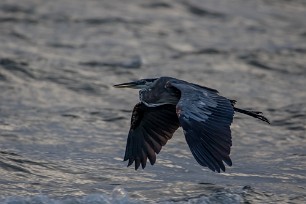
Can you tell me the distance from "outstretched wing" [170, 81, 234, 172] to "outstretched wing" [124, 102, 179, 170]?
1.52ft

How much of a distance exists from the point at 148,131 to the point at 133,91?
175 inches

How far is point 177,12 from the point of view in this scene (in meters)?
16.4

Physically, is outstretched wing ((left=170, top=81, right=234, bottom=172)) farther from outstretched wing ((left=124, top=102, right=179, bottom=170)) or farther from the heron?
outstretched wing ((left=124, top=102, right=179, bottom=170))

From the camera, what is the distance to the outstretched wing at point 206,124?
283 inches

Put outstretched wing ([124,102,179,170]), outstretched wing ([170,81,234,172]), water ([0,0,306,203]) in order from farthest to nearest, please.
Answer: water ([0,0,306,203]) → outstretched wing ([124,102,179,170]) → outstretched wing ([170,81,234,172])

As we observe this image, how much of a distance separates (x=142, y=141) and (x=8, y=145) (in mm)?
2371

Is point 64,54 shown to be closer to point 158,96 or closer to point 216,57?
point 216,57

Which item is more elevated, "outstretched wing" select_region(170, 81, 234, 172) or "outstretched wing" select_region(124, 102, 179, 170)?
"outstretched wing" select_region(170, 81, 234, 172)

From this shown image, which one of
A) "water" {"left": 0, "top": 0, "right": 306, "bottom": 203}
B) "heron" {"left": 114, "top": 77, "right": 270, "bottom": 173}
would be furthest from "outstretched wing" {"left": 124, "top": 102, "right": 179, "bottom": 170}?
"water" {"left": 0, "top": 0, "right": 306, "bottom": 203}

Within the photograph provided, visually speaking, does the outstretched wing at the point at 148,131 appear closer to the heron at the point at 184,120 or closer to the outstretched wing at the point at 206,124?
the heron at the point at 184,120

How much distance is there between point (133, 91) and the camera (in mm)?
12797

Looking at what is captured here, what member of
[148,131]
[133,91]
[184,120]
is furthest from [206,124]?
[133,91]

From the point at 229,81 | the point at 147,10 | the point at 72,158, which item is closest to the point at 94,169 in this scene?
the point at 72,158

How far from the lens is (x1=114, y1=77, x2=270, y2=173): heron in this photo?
7.25 m
